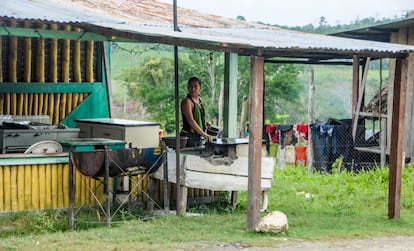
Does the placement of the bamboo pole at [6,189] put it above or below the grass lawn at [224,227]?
above

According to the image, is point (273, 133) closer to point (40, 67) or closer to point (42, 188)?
point (40, 67)

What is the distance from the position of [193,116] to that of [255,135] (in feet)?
8.37

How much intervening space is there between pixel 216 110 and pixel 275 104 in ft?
18.0

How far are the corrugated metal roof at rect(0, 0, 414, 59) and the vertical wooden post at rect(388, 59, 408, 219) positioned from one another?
0.30 meters

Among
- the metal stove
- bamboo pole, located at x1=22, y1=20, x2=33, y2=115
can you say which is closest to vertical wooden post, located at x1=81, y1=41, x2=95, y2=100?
bamboo pole, located at x1=22, y1=20, x2=33, y2=115

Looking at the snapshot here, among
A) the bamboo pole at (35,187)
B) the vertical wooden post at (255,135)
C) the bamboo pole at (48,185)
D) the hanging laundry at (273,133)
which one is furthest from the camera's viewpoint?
the hanging laundry at (273,133)

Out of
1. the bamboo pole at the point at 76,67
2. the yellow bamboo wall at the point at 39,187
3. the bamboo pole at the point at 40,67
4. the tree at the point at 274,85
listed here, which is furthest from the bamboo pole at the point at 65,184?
the tree at the point at 274,85

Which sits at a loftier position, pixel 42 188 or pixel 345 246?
pixel 42 188

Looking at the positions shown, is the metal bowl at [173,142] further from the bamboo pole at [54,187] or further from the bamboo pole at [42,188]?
the bamboo pole at [42,188]

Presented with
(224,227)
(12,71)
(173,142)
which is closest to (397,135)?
(224,227)

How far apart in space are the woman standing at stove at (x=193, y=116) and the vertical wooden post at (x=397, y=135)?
2.76m

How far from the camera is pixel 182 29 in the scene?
37.7ft

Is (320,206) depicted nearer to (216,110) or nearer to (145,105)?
(216,110)

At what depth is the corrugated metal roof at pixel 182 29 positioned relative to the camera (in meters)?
9.64
